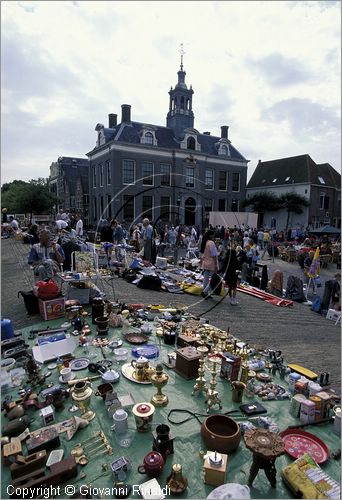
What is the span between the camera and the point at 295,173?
3391 centimetres

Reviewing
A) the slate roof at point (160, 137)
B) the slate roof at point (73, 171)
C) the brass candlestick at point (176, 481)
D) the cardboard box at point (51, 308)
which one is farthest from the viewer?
the slate roof at point (73, 171)

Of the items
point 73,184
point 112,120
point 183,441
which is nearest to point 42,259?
point 183,441

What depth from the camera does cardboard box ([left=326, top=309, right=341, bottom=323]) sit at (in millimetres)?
7734

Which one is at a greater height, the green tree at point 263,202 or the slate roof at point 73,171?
the slate roof at point 73,171

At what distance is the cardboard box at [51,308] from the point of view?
18.0ft

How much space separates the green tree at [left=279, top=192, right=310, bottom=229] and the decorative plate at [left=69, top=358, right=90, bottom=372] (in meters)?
31.9

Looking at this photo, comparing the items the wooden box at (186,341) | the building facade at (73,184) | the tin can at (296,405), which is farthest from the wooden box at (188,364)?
the building facade at (73,184)

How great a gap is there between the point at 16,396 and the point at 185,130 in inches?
1128

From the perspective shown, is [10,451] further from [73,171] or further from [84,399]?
[73,171]

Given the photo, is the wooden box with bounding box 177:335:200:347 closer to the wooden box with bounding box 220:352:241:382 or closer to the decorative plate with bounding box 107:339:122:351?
the wooden box with bounding box 220:352:241:382

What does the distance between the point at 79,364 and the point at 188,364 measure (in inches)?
60.7

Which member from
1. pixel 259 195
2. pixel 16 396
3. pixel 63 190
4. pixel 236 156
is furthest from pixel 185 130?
pixel 16 396

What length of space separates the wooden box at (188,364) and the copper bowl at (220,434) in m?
0.93

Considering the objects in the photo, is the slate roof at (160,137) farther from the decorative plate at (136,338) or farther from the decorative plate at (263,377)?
the decorative plate at (263,377)
